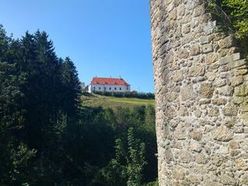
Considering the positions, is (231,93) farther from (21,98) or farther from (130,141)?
(21,98)

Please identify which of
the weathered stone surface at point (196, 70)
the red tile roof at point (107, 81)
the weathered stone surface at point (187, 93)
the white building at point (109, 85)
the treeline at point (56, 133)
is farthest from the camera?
the red tile roof at point (107, 81)

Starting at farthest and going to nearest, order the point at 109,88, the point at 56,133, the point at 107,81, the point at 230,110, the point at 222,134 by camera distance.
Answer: the point at 107,81
the point at 109,88
the point at 56,133
the point at 222,134
the point at 230,110

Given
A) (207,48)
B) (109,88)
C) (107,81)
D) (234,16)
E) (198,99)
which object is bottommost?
(198,99)

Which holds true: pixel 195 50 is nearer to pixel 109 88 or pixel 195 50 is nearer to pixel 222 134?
pixel 222 134

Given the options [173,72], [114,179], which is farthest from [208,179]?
[114,179]

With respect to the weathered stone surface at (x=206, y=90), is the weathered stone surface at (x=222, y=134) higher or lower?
lower

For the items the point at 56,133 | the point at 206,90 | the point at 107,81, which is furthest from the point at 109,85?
the point at 206,90

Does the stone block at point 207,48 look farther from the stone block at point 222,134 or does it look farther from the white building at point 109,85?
the white building at point 109,85

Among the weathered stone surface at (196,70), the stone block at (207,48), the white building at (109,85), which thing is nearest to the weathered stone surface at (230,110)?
the weathered stone surface at (196,70)

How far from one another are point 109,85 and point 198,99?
107433 mm

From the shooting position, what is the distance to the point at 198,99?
599 centimetres

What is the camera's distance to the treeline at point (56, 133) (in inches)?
1099

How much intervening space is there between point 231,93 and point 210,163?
98 centimetres

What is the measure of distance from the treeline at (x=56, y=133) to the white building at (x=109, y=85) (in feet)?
195
